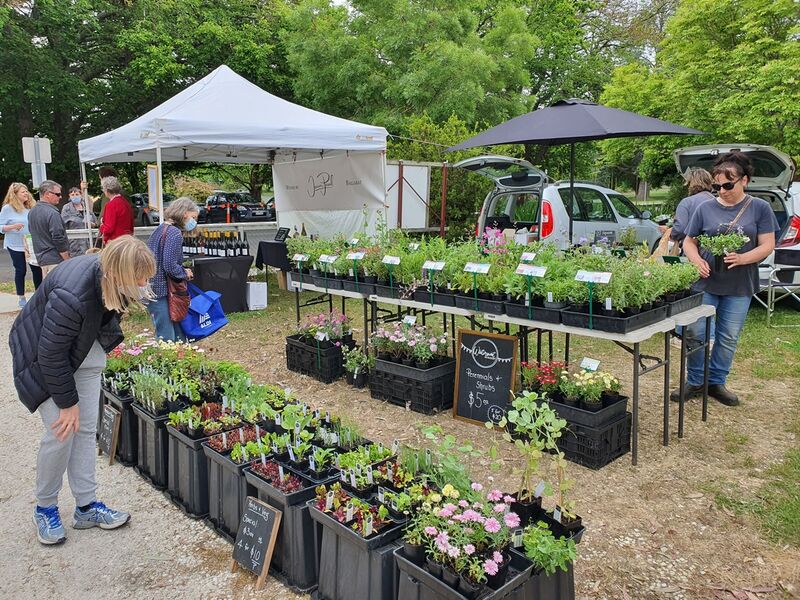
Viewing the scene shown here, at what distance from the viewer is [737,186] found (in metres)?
4.08

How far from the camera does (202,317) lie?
525 centimetres

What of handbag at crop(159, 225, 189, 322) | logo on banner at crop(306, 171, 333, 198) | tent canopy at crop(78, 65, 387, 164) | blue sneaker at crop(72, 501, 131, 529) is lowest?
blue sneaker at crop(72, 501, 131, 529)

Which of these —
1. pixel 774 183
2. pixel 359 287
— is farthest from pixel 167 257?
pixel 774 183

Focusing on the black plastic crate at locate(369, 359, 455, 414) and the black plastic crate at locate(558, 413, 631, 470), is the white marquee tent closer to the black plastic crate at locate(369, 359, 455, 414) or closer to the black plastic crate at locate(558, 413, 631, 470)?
the black plastic crate at locate(369, 359, 455, 414)

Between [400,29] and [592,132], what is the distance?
1033 cm

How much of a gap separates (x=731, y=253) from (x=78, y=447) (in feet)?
13.1

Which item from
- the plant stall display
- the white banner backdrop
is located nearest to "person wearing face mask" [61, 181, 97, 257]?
the white banner backdrop

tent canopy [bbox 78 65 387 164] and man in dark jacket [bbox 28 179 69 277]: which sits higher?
tent canopy [bbox 78 65 387 164]

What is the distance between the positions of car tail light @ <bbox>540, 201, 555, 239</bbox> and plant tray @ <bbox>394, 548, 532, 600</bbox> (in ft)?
20.6

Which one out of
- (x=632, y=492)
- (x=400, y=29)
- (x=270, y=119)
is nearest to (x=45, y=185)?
(x=270, y=119)

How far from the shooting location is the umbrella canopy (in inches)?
207

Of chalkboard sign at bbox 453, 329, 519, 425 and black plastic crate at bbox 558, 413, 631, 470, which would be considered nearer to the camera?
black plastic crate at bbox 558, 413, 631, 470

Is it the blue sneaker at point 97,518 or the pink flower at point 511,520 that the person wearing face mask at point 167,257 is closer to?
the blue sneaker at point 97,518

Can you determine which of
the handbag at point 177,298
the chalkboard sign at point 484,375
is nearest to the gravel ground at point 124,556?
the handbag at point 177,298
